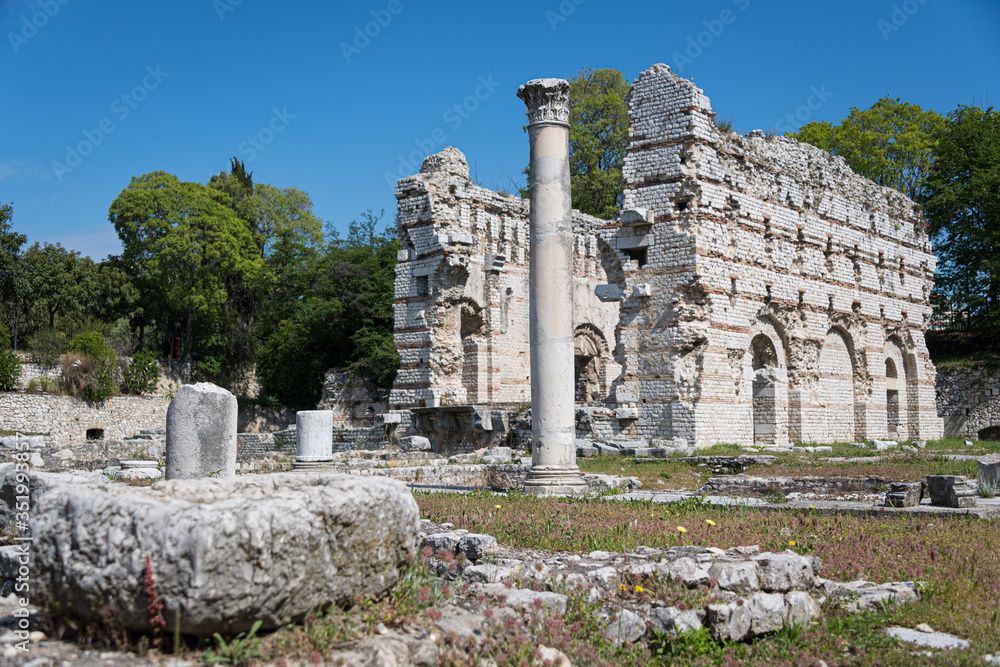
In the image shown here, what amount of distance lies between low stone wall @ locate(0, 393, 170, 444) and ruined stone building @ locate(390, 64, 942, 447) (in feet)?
45.9

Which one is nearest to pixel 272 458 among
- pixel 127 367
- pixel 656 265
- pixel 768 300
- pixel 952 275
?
pixel 656 265

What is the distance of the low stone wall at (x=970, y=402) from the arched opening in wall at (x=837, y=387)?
26.7 ft

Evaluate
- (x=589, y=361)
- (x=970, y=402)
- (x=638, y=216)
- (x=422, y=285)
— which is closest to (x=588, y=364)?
(x=589, y=361)

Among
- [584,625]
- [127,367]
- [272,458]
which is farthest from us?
[127,367]

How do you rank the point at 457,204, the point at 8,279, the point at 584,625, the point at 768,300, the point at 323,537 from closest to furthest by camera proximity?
the point at 323,537 → the point at 584,625 → the point at 768,300 → the point at 457,204 → the point at 8,279

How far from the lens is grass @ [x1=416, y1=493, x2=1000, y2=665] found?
5184mm

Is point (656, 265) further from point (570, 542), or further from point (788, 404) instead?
point (570, 542)

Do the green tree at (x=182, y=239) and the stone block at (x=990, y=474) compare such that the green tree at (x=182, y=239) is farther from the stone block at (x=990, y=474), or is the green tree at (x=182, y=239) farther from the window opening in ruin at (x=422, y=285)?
the stone block at (x=990, y=474)

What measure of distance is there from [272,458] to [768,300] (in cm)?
1276

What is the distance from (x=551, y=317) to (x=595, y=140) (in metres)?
29.0

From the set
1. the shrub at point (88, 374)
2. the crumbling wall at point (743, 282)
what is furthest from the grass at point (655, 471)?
the shrub at point (88, 374)

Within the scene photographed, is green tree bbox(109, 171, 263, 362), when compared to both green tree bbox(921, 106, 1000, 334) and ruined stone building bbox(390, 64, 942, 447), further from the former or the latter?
green tree bbox(921, 106, 1000, 334)

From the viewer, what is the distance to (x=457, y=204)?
2570 centimetres

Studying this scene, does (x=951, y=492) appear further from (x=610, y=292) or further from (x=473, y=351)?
(x=473, y=351)
